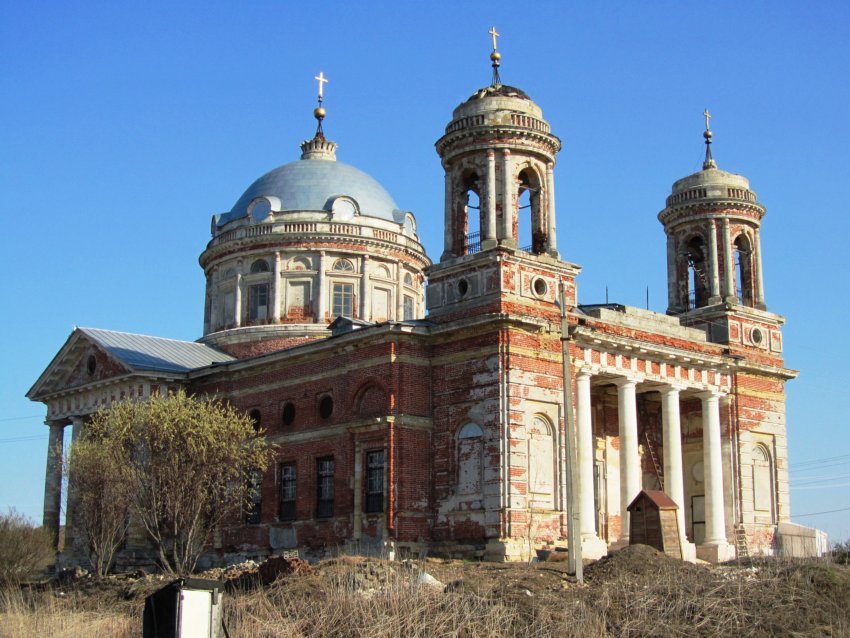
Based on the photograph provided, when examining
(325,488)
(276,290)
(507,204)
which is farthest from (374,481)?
(276,290)

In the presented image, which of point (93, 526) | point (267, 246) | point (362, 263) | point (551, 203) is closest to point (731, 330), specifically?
point (551, 203)

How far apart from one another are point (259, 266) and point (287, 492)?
508 inches

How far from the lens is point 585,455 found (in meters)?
34.0

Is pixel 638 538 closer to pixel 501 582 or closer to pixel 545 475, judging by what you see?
pixel 545 475

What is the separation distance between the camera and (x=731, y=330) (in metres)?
39.8

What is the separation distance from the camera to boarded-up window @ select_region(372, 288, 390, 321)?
4719 cm

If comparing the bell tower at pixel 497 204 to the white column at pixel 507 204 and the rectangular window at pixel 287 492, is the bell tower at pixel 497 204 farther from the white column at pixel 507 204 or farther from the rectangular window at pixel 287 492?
the rectangular window at pixel 287 492

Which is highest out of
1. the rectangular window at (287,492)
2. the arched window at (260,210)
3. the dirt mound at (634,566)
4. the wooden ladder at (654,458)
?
the arched window at (260,210)

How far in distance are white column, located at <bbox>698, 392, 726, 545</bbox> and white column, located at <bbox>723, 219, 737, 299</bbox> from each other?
413cm

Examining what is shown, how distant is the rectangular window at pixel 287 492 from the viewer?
3753 cm

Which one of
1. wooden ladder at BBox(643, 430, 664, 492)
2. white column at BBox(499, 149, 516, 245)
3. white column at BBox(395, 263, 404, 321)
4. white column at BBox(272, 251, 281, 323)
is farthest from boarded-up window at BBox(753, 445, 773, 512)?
white column at BBox(272, 251, 281, 323)

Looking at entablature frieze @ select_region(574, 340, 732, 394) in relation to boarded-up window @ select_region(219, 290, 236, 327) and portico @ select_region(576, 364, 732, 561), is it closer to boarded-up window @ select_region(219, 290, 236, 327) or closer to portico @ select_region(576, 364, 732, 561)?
portico @ select_region(576, 364, 732, 561)

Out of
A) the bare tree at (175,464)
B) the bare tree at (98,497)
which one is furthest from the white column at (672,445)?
the bare tree at (98,497)

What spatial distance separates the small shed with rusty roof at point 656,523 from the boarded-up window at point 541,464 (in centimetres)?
239
